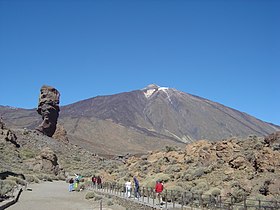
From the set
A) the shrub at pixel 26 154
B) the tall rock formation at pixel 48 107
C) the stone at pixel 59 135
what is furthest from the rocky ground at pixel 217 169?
the stone at pixel 59 135

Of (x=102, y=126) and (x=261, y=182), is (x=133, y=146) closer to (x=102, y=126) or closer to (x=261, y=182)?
(x=102, y=126)

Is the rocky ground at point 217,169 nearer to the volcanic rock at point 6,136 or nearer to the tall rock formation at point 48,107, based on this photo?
the volcanic rock at point 6,136

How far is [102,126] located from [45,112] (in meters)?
85.1

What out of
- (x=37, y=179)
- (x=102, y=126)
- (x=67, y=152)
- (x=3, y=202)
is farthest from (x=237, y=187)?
(x=102, y=126)

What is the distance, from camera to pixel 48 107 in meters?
77.6

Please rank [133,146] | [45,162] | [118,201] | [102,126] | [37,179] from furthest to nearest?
1. [102,126]
2. [133,146]
3. [45,162]
4. [37,179]
5. [118,201]

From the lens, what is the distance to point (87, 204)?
990 inches

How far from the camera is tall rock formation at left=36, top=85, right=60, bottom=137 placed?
78.0 m

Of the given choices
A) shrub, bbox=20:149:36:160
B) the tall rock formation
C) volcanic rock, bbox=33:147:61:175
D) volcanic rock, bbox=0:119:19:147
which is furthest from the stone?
volcanic rock, bbox=33:147:61:175

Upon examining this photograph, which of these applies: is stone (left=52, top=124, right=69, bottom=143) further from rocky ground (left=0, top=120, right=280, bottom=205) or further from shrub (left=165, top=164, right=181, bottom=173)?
shrub (left=165, top=164, right=181, bottom=173)

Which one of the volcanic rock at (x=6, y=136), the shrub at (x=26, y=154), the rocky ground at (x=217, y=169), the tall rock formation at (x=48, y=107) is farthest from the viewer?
the tall rock formation at (x=48, y=107)

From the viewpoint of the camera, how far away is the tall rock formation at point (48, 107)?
3071 inches

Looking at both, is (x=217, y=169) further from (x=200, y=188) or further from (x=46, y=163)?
(x=46, y=163)

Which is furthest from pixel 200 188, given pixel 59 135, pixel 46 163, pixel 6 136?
pixel 59 135
